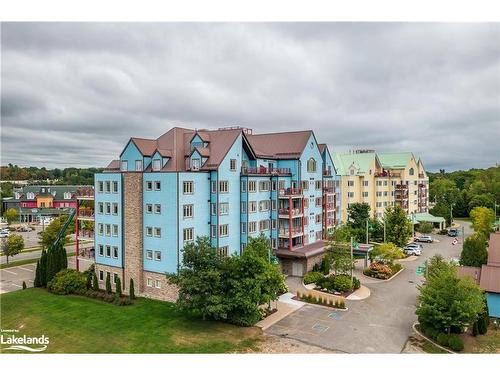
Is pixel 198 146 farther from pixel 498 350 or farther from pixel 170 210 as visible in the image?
pixel 498 350

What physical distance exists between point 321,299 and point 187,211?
13266mm

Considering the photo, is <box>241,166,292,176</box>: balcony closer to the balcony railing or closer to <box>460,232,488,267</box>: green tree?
the balcony railing

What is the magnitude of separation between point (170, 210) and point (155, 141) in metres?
9.15

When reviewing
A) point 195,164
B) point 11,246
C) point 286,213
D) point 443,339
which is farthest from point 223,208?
point 11,246

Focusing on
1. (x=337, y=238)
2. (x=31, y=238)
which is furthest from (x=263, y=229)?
(x=31, y=238)

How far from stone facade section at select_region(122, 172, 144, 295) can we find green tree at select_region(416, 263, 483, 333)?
72.4 ft

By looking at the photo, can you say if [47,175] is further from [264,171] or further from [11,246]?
[264,171]

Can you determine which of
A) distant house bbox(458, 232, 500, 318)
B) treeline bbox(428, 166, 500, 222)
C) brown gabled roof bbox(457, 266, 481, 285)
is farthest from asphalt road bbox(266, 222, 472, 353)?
treeline bbox(428, 166, 500, 222)

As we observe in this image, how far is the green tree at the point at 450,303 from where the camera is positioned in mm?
22969

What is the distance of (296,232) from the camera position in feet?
137

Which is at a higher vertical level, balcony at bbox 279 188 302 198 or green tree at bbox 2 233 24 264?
balcony at bbox 279 188 302 198

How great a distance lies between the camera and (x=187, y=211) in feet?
104

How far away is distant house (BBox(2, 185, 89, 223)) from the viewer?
94.0 meters

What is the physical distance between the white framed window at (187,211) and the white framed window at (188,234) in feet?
3.57
